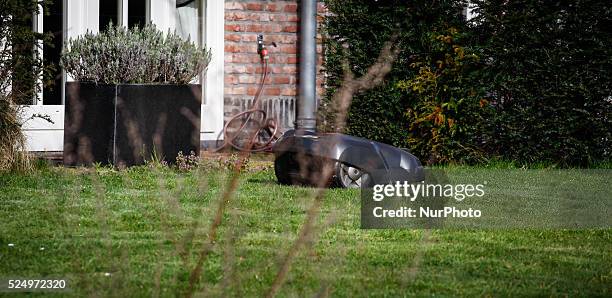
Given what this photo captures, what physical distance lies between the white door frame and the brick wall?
131mm

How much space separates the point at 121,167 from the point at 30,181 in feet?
4.23

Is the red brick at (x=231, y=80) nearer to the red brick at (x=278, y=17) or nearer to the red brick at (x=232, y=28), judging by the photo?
the red brick at (x=232, y=28)

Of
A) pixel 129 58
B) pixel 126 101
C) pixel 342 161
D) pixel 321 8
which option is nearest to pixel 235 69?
pixel 321 8

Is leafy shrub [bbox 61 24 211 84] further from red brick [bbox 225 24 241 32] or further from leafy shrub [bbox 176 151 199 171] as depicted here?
red brick [bbox 225 24 241 32]

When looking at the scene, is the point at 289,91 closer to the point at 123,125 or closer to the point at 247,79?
the point at 247,79

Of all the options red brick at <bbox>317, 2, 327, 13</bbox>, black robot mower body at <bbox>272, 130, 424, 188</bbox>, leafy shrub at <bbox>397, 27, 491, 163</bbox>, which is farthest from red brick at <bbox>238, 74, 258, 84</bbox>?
black robot mower body at <bbox>272, 130, 424, 188</bbox>

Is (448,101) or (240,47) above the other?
(240,47)

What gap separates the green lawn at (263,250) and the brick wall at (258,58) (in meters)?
4.18

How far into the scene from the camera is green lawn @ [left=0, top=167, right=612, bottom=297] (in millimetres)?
5188

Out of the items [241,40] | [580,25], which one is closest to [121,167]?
[241,40]

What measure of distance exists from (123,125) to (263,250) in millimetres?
4444

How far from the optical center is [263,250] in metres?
6.08

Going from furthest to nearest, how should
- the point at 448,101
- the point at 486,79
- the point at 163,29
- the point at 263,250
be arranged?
the point at 163,29 → the point at 448,101 → the point at 486,79 → the point at 263,250

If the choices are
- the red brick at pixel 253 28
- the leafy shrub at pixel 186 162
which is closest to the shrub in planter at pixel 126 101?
the leafy shrub at pixel 186 162
